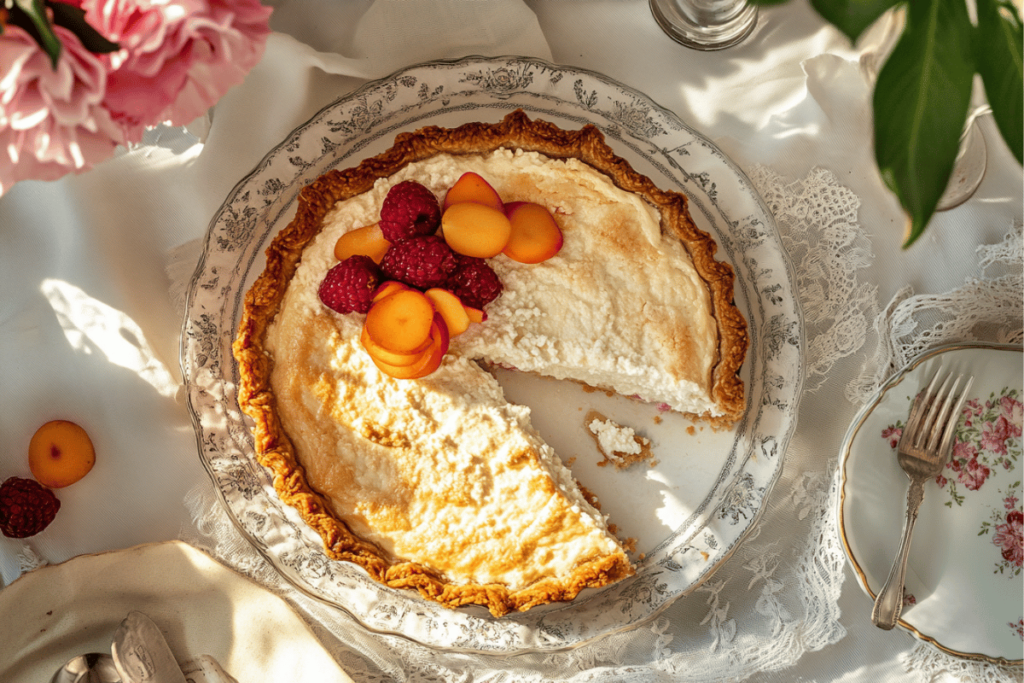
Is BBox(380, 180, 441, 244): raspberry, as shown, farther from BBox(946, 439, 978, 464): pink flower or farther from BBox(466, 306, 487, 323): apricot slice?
BBox(946, 439, 978, 464): pink flower

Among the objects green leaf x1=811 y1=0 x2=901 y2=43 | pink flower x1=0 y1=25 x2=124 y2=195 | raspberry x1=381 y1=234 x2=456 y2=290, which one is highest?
green leaf x1=811 y1=0 x2=901 y2=43

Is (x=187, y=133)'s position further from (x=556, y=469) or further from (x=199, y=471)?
(x=556, y=469)

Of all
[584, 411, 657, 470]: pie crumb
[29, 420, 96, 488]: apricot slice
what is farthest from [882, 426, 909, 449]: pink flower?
[29, 420, 96, 488]: apricot slice

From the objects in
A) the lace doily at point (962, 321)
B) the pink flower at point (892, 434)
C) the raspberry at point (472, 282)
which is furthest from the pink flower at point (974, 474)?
the raspberry at point (472, 282)

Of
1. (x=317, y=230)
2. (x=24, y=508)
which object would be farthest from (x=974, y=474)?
(x=24, y=508)

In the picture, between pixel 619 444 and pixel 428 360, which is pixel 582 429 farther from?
pixel 428 360

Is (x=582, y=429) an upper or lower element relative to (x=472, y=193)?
lower

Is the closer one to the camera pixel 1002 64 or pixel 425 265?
pixel 1002 64
